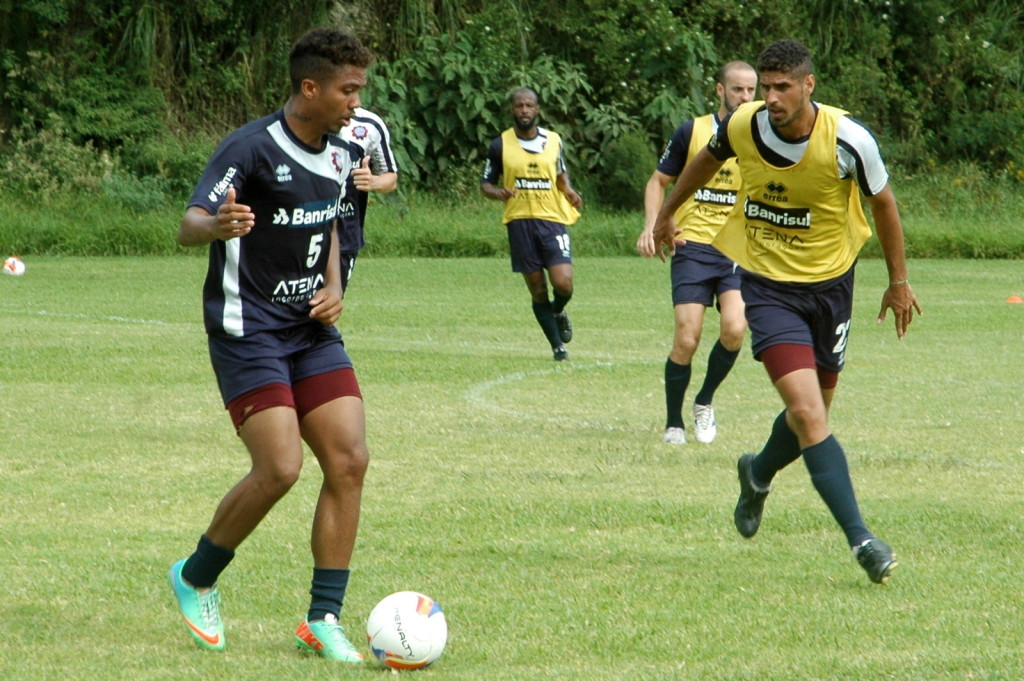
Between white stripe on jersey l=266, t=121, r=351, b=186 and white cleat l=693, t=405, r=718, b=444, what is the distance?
4347 millimetres

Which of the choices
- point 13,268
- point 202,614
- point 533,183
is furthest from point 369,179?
point 13,268

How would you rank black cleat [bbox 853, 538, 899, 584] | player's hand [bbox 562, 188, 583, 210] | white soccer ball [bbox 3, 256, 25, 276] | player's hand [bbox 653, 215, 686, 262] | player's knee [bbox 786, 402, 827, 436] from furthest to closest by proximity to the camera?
white soccer ball [bbox 3, 256, 25, 276] < player's hand [bbox 562, 188, 583, 210] < player's hand [bbox 653, 215, 686, 262] < player's knee [bbox 786, 402, 827, 436] < black cleat [bbox 853, 538, 899, 584]

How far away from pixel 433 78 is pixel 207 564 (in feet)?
81.3

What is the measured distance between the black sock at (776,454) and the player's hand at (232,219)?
2.63 m

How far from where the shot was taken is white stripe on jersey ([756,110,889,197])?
5.85 metres

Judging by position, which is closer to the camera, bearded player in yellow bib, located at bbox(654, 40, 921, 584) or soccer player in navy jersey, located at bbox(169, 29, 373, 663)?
soccer player in navy jersey, located at bbox(169, 29, 373, 663)

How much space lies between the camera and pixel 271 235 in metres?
4.75

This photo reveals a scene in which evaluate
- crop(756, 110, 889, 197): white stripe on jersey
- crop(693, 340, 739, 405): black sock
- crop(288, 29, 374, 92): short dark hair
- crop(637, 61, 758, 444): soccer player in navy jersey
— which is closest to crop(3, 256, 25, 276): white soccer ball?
crop(637, 61, 758, 444): soccer player in navy jersey

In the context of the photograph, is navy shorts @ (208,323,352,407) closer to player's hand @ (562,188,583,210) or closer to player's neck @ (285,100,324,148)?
player's neck @ (285,100,324,148)

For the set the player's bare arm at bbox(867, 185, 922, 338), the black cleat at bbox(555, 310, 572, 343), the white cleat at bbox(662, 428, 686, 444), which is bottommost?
the black cleat at bbox(555, 310, 572, 343)

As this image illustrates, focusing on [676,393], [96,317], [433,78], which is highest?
[676,393]

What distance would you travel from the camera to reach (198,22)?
29609 mm

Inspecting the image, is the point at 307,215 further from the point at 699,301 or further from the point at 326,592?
the point at 699,301

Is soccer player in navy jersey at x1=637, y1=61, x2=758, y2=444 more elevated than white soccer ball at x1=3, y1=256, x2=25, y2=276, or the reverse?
soccer player in navy jersey at x1=637, y1=61, x2=758, y2=444
